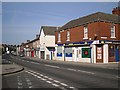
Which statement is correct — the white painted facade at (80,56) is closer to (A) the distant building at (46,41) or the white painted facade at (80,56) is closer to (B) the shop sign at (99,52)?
(B) the shop sign at (99,52)

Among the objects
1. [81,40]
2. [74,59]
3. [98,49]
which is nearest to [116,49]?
[98,49]

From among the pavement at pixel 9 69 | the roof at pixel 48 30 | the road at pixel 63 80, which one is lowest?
the pavement at pixel 9 69

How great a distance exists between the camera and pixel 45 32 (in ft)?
196

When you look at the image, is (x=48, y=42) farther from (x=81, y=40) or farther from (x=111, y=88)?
(x=111, y=88)

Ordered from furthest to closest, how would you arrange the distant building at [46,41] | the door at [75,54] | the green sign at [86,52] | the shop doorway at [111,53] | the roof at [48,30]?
1. the roof at [48,30]
2. the distant building at [46,41]
3. the door at [75,54]
4. the green sign at [86,52]
5. the shop doorway at [111,53]

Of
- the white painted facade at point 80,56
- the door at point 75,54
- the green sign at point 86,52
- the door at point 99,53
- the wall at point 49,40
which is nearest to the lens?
the white painted facade at point 80,56

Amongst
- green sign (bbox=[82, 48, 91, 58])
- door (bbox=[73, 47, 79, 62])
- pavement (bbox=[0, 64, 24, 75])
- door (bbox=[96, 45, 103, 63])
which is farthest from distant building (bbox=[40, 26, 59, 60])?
pavement (bbox=[0, 64, 24, 75])

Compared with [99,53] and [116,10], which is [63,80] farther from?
[116,10]

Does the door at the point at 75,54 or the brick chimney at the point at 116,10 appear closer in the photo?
the door at the point at 75,54

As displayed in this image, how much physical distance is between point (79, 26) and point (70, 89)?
27947mm

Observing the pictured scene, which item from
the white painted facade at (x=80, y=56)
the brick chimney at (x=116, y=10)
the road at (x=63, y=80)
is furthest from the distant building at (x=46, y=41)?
the road at (x=63, y=80)

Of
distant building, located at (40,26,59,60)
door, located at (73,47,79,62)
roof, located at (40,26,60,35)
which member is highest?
roof, located at (40,26,60,35)

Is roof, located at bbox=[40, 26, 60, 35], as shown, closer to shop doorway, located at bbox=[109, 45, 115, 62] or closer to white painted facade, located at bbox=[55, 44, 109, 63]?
white painted facade, located at bbox=[55, 44, 109, 63]

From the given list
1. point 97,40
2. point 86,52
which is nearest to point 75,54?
point 86,52
